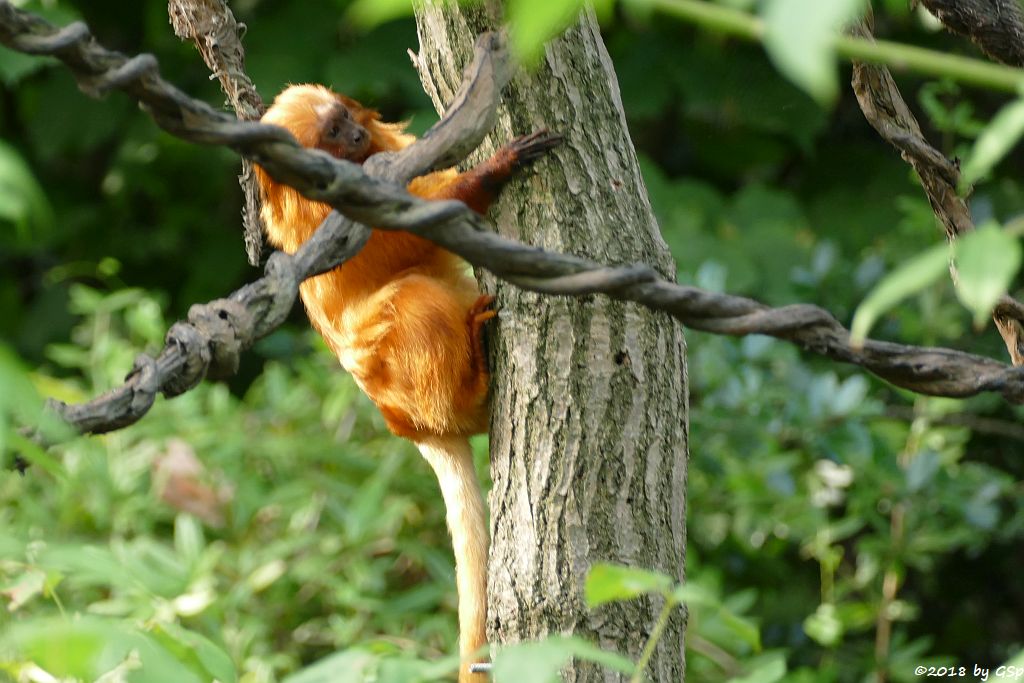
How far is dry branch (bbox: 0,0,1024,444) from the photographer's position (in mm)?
1137

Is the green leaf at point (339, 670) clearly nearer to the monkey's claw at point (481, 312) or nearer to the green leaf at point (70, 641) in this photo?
the green leaf at point (70, 641)

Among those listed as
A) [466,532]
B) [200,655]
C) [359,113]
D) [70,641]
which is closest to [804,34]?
[70,641]

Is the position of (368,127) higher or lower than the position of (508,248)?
higher

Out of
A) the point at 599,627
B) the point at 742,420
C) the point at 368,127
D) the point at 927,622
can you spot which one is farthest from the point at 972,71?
the point at 927,622

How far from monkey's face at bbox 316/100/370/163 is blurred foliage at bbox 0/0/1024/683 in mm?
957

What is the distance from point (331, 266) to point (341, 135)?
50.0 inches

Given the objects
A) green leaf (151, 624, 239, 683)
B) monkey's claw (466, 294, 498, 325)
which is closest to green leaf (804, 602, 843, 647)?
monkey's claw (466, 294, 498, 325)

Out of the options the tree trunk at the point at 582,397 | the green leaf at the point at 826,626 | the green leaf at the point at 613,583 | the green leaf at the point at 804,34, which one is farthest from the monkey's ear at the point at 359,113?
the green leaf at the point at 804,34

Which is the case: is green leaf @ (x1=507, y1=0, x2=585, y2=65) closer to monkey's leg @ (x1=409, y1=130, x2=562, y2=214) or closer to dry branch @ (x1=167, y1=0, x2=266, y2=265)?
monkey's leg @ (x1=409, y1=130, x2=562, y2=214)

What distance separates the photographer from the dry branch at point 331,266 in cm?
114

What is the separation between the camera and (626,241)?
1.83 metres

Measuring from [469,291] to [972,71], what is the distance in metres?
1.83

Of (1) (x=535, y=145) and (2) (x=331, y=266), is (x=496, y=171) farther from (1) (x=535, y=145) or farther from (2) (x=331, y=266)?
(2) (x=331, y=266)

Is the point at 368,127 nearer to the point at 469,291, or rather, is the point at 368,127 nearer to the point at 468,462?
the point at 469,291
